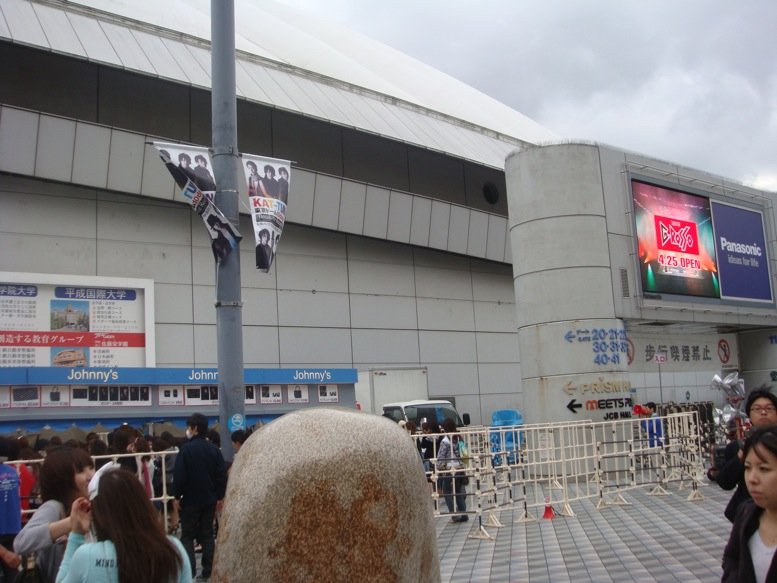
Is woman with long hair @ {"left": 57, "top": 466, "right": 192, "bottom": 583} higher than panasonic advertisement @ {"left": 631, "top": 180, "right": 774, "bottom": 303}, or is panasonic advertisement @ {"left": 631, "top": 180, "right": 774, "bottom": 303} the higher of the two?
panasonic advertisement @ {"left": 631, "top": 180, "right": 774, "bottom": 303}

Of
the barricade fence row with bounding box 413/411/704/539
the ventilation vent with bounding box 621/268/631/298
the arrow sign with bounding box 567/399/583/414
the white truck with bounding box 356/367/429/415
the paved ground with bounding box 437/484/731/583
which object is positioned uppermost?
the ventilation vent with bounding box 621/268/631/298

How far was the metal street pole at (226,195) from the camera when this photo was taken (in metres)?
10.4

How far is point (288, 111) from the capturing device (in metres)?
24.1

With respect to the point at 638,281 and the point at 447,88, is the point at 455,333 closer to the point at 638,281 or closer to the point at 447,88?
the point at 638,281

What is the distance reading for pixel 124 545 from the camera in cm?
370

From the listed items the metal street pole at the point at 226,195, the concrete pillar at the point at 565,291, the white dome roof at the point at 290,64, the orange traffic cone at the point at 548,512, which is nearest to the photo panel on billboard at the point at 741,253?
the concrete pillar at the point at 565,291

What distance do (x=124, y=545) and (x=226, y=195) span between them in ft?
24.3

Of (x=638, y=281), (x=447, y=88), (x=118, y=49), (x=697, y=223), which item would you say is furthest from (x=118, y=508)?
(x=447, y=88)

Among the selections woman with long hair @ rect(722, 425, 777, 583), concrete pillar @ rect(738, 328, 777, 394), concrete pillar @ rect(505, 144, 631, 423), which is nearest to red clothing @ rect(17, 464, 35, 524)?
woman with long hair @ rect(722, 425, 777, 583)

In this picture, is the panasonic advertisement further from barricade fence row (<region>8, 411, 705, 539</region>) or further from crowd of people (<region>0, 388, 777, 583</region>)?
crowd of people (<region>0, 388, 777, 583</region>)

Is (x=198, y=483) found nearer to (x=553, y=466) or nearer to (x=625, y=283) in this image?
(x=553, y=466)

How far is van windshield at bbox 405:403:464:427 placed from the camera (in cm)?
2297

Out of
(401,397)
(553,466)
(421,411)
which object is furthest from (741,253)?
(553,466)

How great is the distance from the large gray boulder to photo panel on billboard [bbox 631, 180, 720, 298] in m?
17.3
